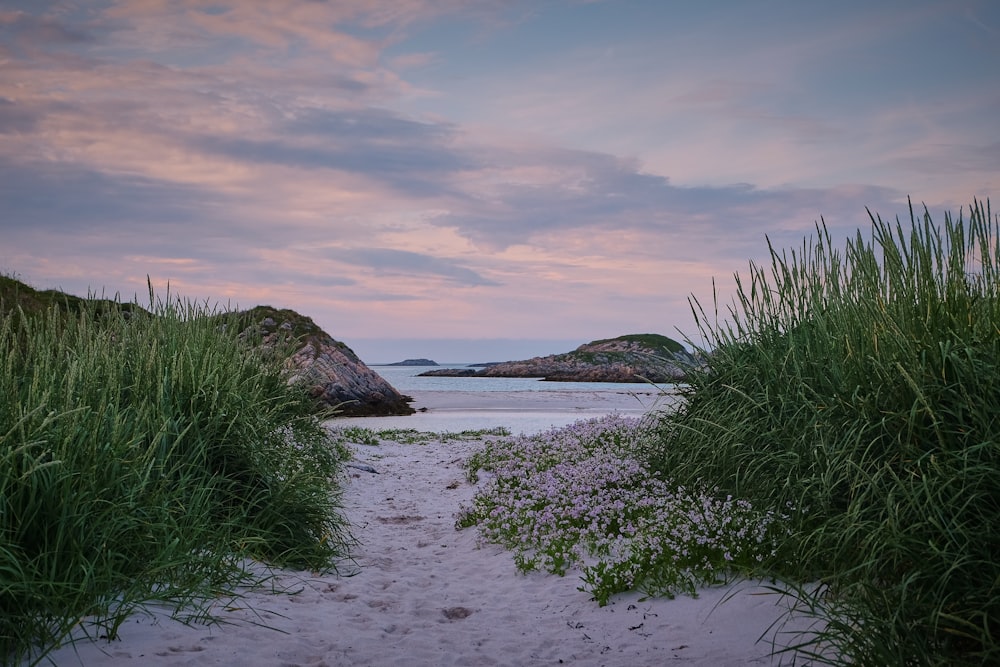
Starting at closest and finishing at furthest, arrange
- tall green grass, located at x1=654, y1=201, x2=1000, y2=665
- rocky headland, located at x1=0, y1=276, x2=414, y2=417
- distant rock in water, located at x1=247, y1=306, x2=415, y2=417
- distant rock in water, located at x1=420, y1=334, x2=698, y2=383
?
tall green grass, located at x1=654, y1=201, x2=1000, y2=665 < rocky headland, located at x1=0, y1=276, x2=414, y2=417 < distant rock in water, located at x1=247, y1=306, x2=415, y2=417 < distant rock in water, located at x1=420, y1=334, x2=698, y2=383

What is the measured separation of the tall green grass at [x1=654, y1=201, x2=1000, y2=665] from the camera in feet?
12.4

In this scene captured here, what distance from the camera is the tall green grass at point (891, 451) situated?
3.79 metres

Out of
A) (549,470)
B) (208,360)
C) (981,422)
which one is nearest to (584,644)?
(981,422)

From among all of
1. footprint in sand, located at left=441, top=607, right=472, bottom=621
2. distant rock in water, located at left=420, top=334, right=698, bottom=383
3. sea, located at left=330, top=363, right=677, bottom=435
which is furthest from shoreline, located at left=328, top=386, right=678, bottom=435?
distant rock in water, located at left=420, top=334, right=698, bottom=383

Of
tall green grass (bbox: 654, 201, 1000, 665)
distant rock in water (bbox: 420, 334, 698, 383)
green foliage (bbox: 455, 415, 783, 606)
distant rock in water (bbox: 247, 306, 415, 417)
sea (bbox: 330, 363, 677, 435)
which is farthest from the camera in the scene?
distant rock in water (bbox: 420, 334, 698, 383)

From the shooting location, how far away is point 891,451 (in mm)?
4797

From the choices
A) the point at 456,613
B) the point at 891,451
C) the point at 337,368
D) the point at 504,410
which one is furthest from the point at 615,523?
the point at 504,410

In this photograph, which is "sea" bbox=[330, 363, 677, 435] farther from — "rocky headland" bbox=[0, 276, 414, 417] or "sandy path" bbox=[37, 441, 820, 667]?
"sandy path" bbox=[37, 441, 820, 667]

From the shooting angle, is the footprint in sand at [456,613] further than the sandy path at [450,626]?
Yes

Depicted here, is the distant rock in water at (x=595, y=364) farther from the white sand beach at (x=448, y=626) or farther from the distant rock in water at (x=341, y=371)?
the white sand beach at (x=448, y=626)

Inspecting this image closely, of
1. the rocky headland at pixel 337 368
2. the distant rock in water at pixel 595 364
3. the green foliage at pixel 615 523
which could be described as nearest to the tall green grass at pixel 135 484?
the green foliage at pixel 615 523

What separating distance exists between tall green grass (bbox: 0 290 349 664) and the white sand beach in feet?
0.91

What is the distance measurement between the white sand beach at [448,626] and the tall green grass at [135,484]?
10.9 inches

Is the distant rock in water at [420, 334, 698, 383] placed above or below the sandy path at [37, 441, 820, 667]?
above
